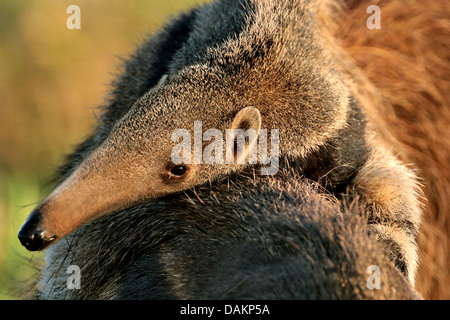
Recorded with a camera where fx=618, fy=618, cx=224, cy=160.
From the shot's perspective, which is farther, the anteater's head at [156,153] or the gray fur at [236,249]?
the anteater's head at [156,153]

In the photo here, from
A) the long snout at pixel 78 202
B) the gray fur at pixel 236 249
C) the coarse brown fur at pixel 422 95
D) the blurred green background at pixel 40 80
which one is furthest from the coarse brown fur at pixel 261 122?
the blurred green background at pixel 40 80

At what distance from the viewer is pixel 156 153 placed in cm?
322

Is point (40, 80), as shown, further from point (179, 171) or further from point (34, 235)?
point (34, 235)

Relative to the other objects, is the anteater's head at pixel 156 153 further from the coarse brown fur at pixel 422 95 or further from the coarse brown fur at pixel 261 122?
the coarse brown fur at pixel 422 95

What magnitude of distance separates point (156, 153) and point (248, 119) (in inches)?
20.9

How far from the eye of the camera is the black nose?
2.87m

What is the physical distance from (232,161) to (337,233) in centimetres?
78

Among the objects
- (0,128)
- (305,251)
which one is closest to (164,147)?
(305,251)

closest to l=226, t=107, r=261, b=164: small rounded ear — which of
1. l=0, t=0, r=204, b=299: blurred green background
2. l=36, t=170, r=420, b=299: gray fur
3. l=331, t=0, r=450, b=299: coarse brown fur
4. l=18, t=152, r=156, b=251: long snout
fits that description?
l=36, t=170, r=420, b=299: gray fur

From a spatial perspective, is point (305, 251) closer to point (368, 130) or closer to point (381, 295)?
point (381, 295)

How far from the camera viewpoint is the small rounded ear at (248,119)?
331 centimetres

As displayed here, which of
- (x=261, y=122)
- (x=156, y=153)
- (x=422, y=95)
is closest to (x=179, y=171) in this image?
(x=156, y=153)

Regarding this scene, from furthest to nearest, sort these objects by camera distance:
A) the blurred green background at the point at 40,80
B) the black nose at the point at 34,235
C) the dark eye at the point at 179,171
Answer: the blurred green background at the point at 40,80
the dark eye at the point at 179,171
the black nose at the point at 34,235

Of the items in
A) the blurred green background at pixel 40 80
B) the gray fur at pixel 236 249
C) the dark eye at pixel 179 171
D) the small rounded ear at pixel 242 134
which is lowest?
the gray fur at pixel 236 249
